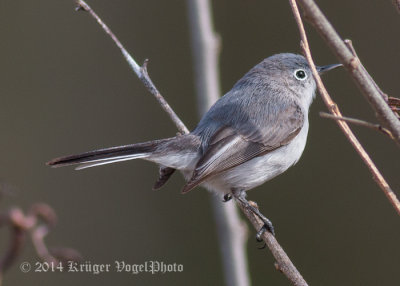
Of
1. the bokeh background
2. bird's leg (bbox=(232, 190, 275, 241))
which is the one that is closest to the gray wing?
bird's leg (bbox=(232, 190, 275, 241))

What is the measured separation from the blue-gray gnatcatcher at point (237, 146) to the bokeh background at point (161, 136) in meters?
1.91

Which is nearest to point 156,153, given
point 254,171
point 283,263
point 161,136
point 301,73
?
point 254,171

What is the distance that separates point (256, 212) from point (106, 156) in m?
0.65

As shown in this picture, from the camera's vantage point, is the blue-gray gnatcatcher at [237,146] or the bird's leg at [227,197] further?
the bird's leg at [227,197]

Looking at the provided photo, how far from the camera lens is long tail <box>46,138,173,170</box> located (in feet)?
6.74

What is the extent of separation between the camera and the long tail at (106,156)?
6.74 feet

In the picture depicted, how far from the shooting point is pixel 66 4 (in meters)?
5.81

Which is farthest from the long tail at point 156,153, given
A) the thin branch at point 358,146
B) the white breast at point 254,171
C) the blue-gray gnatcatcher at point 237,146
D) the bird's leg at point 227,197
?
the thin branch at point 358,146

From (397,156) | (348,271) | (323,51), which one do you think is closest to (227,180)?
(348,271)

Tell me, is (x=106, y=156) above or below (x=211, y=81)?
below

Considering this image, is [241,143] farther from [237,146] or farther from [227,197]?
[227,197]

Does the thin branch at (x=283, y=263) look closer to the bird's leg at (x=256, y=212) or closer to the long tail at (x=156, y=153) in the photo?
the bird's leg at (x=256, y=212)

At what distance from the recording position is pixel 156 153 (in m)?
2.43

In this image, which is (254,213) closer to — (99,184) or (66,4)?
(99,184)
